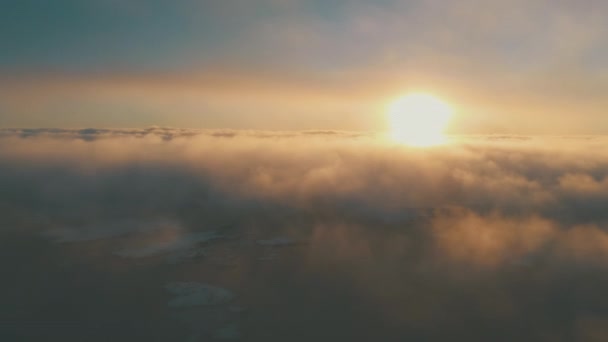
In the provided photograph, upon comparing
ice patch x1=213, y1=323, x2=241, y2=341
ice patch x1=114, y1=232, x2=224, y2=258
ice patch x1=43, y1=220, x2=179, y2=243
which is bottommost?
ice patch x1=43, y1=220, x2=179, y2=243

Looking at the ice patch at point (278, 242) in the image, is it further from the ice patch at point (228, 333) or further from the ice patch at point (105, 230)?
the ice patch at point (228, 333)

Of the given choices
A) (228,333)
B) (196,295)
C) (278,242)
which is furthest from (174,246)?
(228,333)

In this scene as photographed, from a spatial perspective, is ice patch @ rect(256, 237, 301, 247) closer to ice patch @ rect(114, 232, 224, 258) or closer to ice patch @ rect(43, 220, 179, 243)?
ice patch @ rect(114, 232, 224, 258)

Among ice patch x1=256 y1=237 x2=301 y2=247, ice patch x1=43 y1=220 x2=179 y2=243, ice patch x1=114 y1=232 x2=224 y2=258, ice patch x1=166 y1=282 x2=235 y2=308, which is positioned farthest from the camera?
ice patch x1=43 y1=220 x2=179 y2=243

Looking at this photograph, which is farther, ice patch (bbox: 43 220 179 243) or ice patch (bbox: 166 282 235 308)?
ice patch (bbox: 43 220 179 243)

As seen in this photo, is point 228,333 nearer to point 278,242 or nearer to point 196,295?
point 196,295

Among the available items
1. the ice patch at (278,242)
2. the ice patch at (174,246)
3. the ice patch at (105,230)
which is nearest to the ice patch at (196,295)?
the ice patch at (174,246)

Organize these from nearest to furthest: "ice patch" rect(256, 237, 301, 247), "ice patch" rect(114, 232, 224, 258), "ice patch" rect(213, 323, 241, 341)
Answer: "ice patch" rect(213, 323, 241, 341)
"ice patch" rect(114, 232, 224, 258)
"ice patch" rect(256, 237, 301, 247)

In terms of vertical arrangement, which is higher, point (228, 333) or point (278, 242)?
point (228, 333)

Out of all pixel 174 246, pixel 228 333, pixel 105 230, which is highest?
pixel 228 333

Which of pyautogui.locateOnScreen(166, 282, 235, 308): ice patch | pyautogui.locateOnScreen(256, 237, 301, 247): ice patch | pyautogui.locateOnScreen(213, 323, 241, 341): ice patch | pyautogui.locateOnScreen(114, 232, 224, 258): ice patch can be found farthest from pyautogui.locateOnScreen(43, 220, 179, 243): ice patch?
pyautogui.locateOnScreen(213, 323, 241, 341): ice patch

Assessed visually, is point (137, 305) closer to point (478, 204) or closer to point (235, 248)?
point (235, 248)
